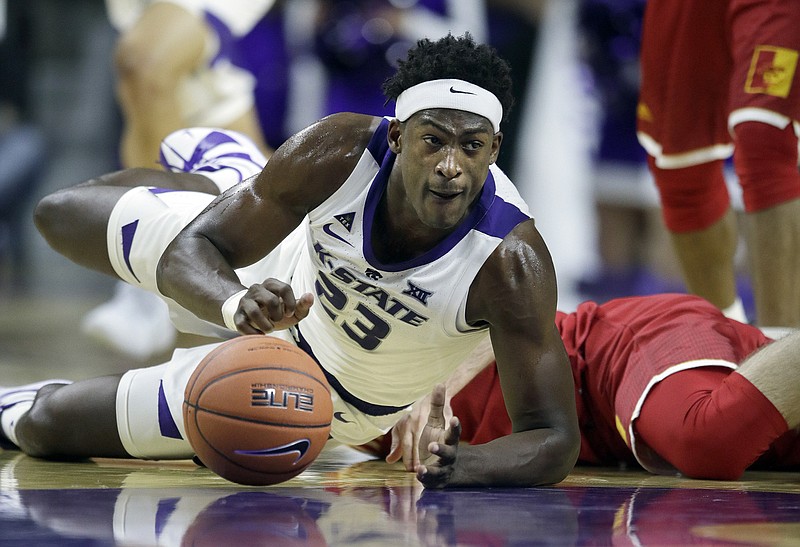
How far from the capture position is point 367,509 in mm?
2697

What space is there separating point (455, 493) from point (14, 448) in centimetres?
175

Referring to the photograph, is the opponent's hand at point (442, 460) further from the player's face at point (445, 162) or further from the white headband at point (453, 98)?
the white headband at point (453, 98)

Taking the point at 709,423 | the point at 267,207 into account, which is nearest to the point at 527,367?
the point at 709,423

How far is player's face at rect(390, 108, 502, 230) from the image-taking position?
3.09 meters

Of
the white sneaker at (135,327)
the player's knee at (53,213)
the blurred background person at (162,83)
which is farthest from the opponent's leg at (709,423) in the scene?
the blurred background person at (162,83)

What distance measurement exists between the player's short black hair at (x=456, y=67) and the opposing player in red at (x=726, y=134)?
165 centimetres

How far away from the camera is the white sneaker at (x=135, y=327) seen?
20.9 feet

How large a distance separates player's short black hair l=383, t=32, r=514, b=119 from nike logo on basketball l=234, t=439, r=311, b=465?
1.00 metres

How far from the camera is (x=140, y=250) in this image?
392cm

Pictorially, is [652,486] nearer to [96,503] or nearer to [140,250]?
[96,503]

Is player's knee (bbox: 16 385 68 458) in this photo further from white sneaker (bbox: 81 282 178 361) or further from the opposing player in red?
the opposing player in red

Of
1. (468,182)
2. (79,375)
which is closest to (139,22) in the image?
(79,375)

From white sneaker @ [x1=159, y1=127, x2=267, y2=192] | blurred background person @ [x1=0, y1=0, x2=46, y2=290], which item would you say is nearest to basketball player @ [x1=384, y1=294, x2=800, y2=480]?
white sneaker @ [x1=159, y1=127, x2=267, y2=192]

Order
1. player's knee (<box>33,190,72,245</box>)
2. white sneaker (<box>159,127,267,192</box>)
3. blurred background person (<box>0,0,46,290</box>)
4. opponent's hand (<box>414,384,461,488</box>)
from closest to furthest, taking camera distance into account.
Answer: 1. opponent's hand (<box>414,384,461,488</box>)
2. player's knee (<box>33,190,72,245</box>)
3. white sneaker (<box>159,127,267,192</box>)
4. blurred background person (<box>0,0,46,290</box>)
